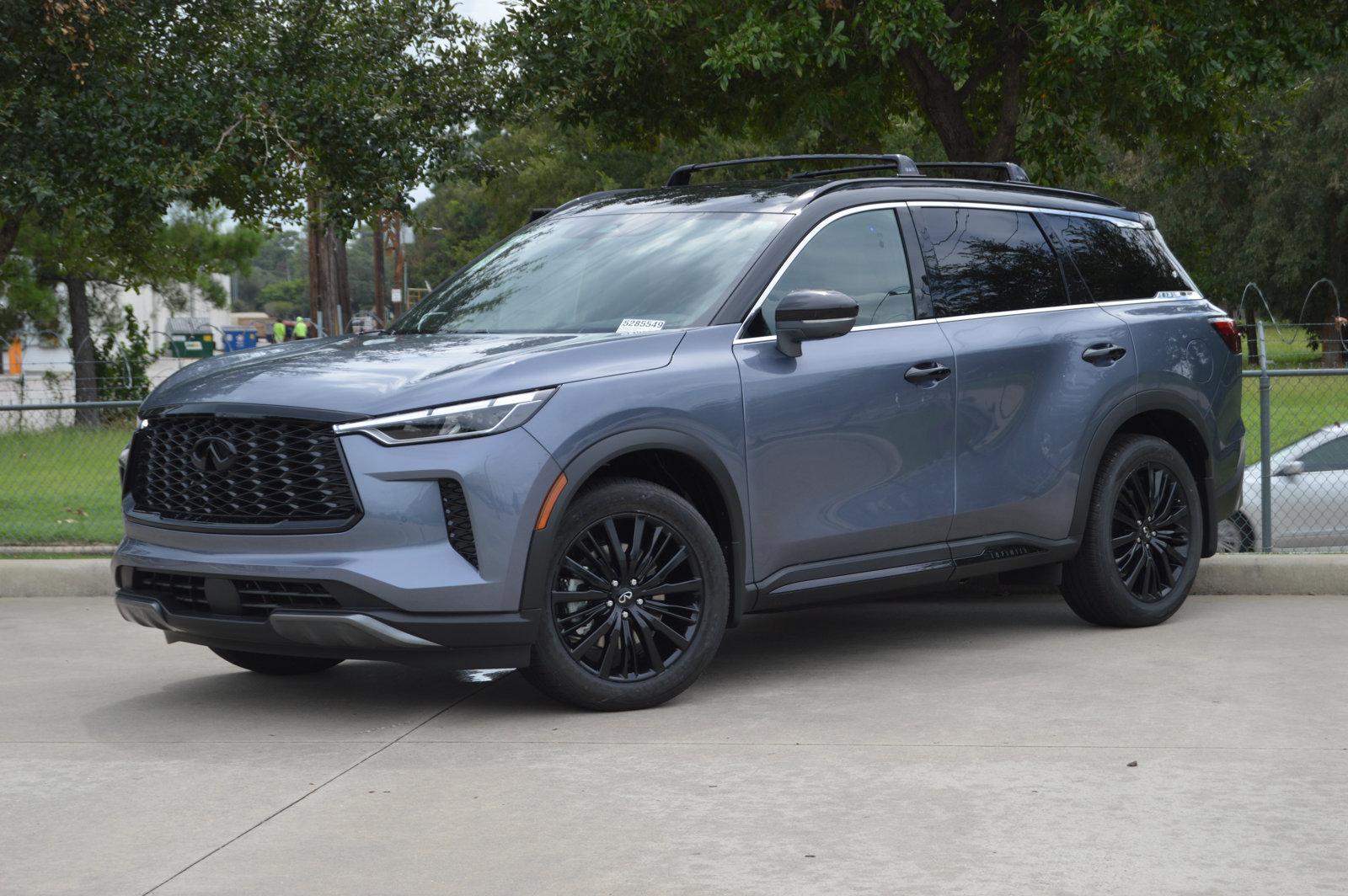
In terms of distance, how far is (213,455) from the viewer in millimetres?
6238

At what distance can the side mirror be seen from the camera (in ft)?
21.9

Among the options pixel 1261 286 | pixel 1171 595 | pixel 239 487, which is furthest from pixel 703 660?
pixel 1261 286

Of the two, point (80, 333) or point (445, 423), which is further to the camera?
point (80, 333)

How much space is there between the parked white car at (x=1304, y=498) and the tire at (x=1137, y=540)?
10.6 feet

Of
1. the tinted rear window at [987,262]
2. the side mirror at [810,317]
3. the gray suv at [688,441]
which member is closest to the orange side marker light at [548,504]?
the gray suv at [688,441]

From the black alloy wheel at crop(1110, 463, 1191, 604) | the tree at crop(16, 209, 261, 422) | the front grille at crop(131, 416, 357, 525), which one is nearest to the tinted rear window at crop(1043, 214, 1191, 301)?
the black alloy wheel at crop(1110, 463, 1191, 604)

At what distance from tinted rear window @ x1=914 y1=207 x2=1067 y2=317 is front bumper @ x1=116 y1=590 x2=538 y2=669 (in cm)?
256

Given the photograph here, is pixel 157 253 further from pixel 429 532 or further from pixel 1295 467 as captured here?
pixel 429 532

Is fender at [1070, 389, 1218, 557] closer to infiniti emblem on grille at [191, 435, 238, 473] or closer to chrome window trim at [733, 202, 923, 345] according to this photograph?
chrome window trim at [733, 202, 923, 345]

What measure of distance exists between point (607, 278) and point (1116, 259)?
2809 mm

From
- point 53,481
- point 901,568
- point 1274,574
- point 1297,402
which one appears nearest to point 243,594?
point 901,568

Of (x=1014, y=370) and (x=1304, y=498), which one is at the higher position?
(x=1014, y=370)

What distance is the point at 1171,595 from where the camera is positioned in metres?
8.43

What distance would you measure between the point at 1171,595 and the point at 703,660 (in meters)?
2.94
